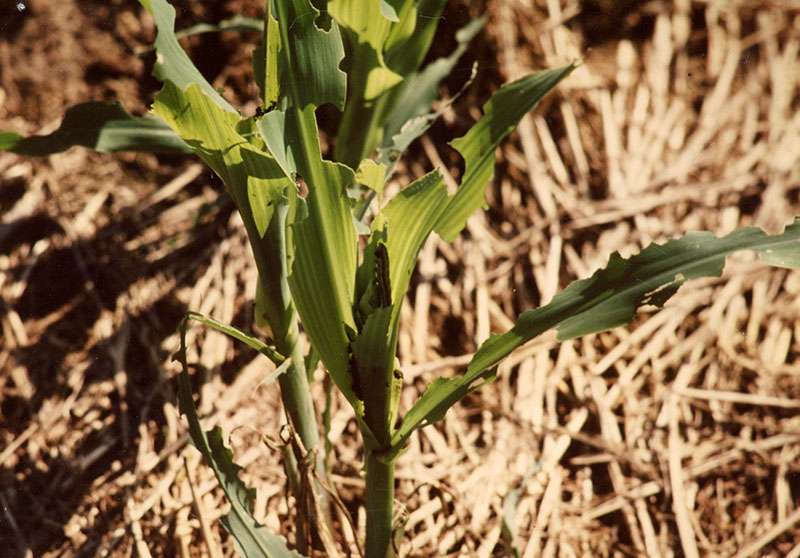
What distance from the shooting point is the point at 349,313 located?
67cm

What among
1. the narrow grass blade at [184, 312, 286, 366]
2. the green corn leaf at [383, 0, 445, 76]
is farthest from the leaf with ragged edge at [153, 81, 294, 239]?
the green corn leaf at [383, 0, 445, 76]

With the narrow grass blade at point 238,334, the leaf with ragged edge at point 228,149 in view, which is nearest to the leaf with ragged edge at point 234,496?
the narrow grass blade at point 238,334

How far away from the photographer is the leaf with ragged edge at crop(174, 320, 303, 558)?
2.26ft

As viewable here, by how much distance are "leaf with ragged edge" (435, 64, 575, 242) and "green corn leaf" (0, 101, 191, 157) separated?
0.35 metres

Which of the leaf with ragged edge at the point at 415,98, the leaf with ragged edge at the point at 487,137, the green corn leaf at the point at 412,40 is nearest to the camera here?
the leaf with ragged edge at the point at 487,137

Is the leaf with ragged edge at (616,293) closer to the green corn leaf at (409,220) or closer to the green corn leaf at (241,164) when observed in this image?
the green corn leaf at (409,220)

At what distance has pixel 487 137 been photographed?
2.37 feet

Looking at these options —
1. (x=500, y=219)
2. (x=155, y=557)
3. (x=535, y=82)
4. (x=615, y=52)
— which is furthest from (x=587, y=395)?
(x=615, y=52)

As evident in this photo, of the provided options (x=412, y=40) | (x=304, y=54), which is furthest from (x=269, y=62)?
(x=412, y=40)

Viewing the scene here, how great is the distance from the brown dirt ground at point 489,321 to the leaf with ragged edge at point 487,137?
1.15 feet

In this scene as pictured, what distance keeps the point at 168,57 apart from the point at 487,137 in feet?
1.09

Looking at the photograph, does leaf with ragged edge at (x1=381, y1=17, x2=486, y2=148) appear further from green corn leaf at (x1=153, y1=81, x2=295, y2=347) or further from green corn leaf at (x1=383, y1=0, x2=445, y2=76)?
green corn leaf at (x1=153, y1=81, x2=295, y2=347)

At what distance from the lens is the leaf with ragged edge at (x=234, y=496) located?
69 centimetres

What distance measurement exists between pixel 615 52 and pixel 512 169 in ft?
1.62
